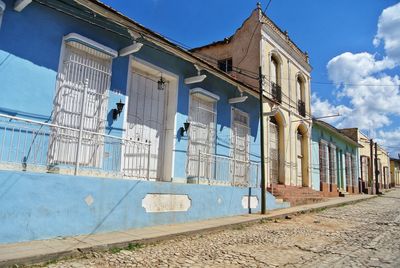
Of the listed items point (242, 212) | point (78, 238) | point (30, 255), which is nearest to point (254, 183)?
point (242, 212)

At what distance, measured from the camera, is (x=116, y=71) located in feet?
25.1

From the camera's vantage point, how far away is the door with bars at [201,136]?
973 centimetres

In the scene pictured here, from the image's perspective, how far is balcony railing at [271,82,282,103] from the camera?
49.4ft

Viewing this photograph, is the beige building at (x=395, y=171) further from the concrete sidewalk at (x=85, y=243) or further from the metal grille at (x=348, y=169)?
the concrete sidewalk at (x=85, y=243)

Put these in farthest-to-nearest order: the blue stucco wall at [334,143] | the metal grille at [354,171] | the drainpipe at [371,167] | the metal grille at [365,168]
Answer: the metal grille at [365,168]
the drainpipe at [371,167]
the metal grille at [354,171]
the blue stucco wall at [334,143]

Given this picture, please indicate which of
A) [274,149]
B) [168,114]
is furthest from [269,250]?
[274,149]

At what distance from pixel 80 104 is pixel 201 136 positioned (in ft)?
13.7

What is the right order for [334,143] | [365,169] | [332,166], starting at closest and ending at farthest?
[332,166] → [334,143] → [365,169]

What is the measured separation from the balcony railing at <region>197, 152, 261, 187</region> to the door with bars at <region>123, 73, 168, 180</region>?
48.9 inches

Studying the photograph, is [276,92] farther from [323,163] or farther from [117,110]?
[117,110]

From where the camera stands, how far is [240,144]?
39.6ft

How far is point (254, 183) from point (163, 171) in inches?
146

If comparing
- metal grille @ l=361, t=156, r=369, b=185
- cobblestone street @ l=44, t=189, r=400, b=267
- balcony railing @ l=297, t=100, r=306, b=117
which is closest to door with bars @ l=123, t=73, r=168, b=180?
cobblestone street @ l=44, t=189, r=400, b=267

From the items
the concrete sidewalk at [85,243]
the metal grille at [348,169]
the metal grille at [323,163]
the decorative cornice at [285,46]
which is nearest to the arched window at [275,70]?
the decorative cornice at [285,46]
